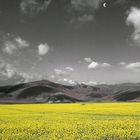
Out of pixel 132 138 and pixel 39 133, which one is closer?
pixel 132 138

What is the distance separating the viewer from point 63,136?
18.8 metres

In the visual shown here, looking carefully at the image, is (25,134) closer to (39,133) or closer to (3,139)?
(39,133)

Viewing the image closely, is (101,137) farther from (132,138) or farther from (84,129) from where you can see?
(84,129)

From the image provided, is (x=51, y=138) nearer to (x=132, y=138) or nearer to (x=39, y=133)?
(x=39, y=133)

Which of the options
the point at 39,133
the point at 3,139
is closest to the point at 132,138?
the point at 39,133

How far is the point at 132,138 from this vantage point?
18.1 m

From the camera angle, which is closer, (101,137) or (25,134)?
(101,137)

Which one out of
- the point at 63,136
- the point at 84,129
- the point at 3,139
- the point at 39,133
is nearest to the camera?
the point at 3,139

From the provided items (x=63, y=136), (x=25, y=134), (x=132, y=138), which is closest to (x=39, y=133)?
(x=25, y=134)

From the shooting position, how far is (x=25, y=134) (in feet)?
64.7

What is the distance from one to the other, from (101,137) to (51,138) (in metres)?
3.32

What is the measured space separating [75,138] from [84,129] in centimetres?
441

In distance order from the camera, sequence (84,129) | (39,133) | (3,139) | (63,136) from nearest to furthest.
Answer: (3,139) < (63,136) < (39,133) < (84,129)

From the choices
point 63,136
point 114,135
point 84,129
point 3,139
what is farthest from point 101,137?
point 3,139
